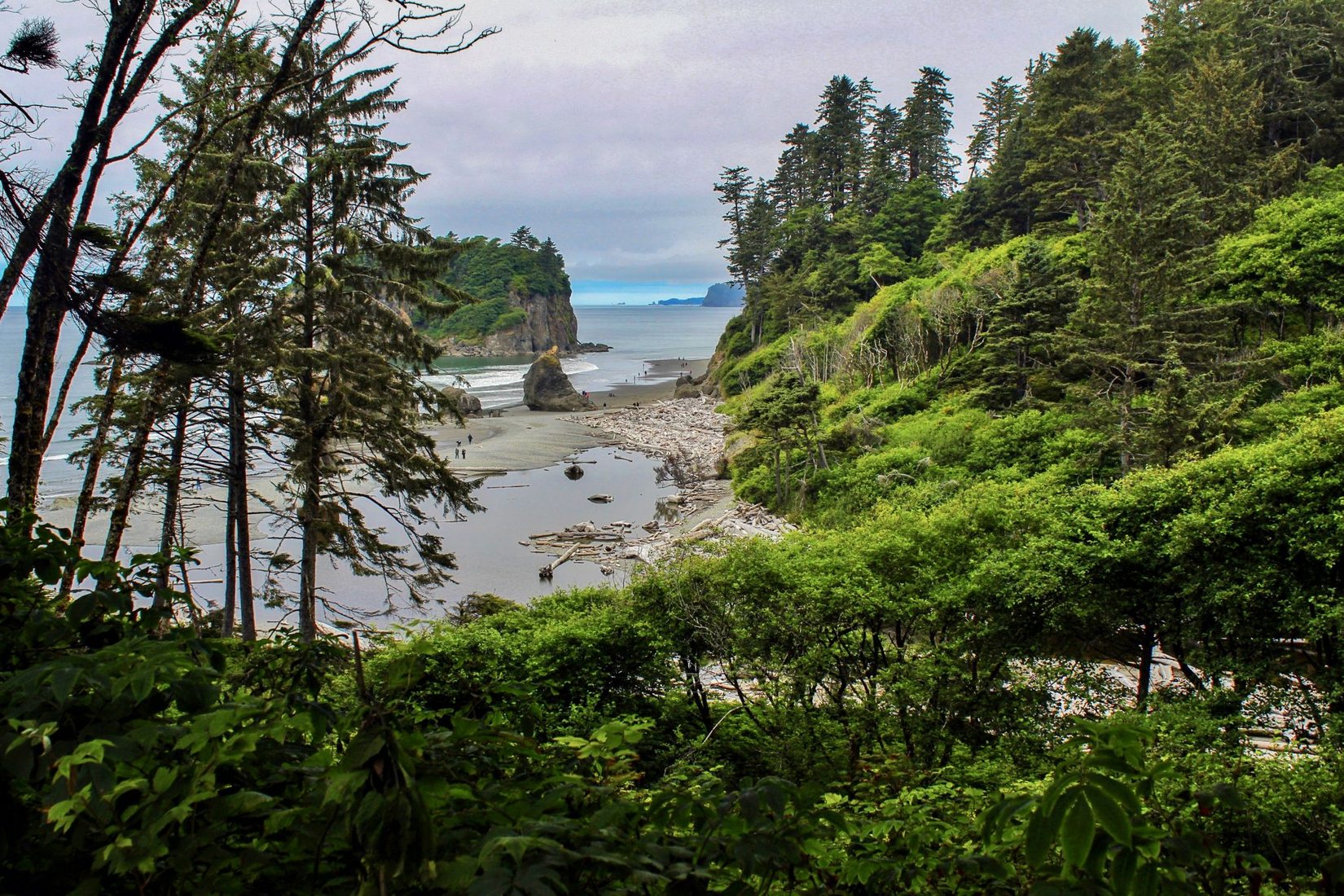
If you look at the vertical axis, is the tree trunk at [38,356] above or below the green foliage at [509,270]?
below

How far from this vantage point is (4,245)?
191 inches

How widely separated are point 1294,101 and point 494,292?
85203 mm

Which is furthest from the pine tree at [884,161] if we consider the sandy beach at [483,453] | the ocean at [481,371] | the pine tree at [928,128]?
the ocean at [481,371]

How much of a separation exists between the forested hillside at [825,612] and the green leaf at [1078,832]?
12 mm

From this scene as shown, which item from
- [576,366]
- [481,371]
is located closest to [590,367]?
[576,366]

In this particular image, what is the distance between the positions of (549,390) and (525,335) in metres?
48.9

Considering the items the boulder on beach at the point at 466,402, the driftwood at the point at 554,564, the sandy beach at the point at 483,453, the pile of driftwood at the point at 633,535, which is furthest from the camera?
the boulder on beach at the point at 466,402

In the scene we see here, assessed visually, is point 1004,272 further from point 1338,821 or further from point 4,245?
point 4,245

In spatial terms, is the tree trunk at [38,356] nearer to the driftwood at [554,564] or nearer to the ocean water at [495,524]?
the ocean water at [495,524]

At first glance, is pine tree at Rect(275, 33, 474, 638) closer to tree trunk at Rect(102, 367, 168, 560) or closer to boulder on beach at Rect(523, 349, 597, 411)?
tree trunk at Rect(102, 367, 168, 560)

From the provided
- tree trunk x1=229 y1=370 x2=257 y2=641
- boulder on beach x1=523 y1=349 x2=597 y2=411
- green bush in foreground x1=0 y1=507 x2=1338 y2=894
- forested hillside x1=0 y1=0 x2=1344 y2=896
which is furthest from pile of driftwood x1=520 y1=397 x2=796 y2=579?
boulder on beach x1=523 y1=349 x2=597 y2=411

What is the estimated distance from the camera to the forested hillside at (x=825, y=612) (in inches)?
57.0

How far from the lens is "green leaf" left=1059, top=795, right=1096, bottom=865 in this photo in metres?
1.20

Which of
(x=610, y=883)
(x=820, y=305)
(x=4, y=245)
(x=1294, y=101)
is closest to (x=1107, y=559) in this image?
(x=610, y=883)
